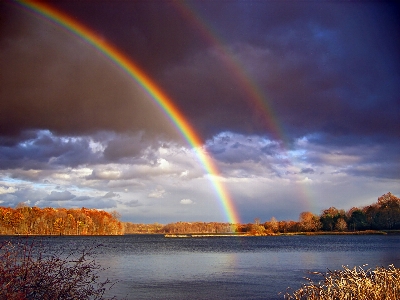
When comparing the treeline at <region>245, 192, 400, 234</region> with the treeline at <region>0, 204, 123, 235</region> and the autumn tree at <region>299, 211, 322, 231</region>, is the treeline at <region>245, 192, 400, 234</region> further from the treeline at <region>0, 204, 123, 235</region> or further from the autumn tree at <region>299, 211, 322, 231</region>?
the treeline at <region>0, 204, 123, 235</region>

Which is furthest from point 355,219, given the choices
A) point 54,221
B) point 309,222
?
point 54,221

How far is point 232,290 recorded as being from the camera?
87.0 ft

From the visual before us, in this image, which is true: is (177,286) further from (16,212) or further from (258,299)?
(16,212)

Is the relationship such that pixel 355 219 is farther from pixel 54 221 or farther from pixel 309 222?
pixel 54 221

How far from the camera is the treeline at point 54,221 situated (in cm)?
15261

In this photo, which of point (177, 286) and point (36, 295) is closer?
point (36, 295)

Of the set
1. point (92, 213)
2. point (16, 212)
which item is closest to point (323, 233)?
point (92, 213)

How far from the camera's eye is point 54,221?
17525cm

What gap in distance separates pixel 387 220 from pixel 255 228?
56889 millimetres

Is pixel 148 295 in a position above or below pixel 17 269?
below

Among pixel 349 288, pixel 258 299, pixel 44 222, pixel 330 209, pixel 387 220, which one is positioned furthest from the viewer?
pixel 330 209

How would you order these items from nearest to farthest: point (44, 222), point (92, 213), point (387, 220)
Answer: point (387, 220) < point (44, 222) < point (92, 213)

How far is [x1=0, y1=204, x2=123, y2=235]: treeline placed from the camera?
15261cm

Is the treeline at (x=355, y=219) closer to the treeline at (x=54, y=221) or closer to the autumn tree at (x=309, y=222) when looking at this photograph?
the autumn tree at (x=309, y=222)
